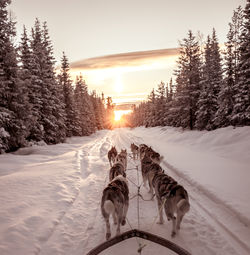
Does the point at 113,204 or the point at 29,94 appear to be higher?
the point at 29,94

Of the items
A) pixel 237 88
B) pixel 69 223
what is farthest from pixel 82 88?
pixel 69 223

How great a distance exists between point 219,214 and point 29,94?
19796 millimetres

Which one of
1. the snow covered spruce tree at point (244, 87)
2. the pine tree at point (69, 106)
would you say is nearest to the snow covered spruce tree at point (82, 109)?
the pine tree at point (69, 106)

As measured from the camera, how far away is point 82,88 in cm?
4688

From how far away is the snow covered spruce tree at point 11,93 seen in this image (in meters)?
15.2

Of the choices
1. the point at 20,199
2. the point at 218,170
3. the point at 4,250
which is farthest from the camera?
the point at 218,170

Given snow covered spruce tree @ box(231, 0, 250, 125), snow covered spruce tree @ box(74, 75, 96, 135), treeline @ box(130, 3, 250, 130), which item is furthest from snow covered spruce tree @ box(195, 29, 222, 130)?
snow covered spruce tree @ box(74, 75, 96, 135)

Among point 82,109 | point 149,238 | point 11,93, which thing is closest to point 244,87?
point 149,238

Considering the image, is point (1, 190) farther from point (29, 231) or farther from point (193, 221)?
point (193, 221)

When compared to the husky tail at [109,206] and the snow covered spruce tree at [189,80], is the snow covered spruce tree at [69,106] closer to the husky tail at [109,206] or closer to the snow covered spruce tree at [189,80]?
the snow covered spruce tree at [189,80]

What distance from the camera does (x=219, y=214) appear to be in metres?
5.31

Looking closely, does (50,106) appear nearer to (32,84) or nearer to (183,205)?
(32,84)

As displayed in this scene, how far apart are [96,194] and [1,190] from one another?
3.38 m

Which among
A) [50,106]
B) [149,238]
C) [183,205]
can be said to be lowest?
[149,238]
